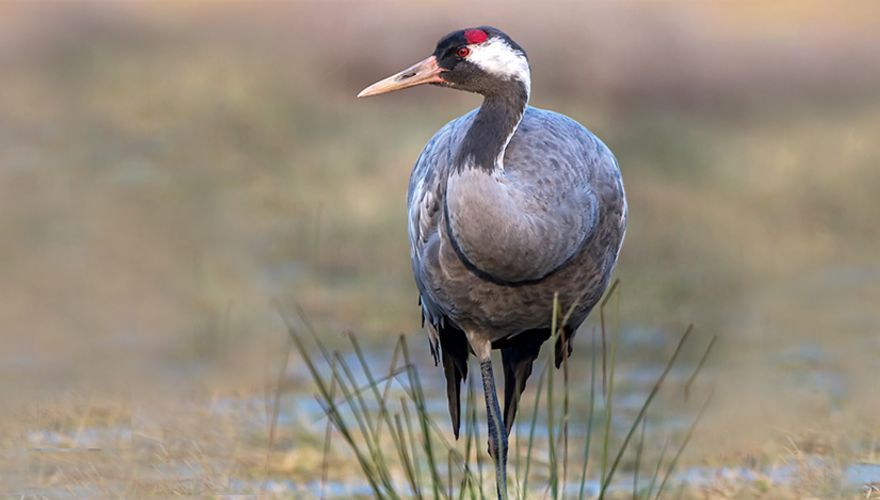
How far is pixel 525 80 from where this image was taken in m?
5.30

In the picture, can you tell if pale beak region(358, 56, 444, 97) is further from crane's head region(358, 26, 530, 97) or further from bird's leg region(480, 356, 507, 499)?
bird's leg region(480, 356, 507, 499)

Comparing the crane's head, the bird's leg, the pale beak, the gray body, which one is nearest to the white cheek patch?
the crane's head

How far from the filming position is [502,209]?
5.12m

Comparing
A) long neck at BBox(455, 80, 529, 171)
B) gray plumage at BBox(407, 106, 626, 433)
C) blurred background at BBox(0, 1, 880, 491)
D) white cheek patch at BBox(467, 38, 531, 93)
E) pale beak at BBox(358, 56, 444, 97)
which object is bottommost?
blurred background at BBox(0, 1, 880, 491)

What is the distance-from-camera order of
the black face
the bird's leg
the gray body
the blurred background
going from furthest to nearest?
the blurred background, the bird's leg, the black face, the gray body

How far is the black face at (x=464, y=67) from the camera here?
5.29 meters

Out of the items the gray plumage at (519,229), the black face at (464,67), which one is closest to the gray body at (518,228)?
the gray plumage at (519,229)

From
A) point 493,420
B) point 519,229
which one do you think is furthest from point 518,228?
point 493,420

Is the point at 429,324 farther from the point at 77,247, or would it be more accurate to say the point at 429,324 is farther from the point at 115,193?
the point at 115,193

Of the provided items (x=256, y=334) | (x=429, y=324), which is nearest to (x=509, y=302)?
(x=429, y=324)

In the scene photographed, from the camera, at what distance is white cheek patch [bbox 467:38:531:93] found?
527 cm

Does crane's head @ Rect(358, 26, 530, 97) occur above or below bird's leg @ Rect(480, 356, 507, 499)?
above

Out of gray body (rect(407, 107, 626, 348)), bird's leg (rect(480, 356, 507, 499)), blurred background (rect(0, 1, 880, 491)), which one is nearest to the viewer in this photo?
gray body (rect(407, 107, 626, 348))

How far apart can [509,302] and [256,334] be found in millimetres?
4526
